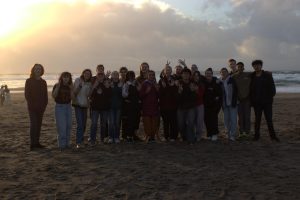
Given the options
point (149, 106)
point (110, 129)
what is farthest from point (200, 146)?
point (110, 129)

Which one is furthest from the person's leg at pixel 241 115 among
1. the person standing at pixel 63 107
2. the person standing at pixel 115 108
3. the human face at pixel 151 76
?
the person standing at pixel 63 107

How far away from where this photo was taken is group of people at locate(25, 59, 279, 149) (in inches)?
355

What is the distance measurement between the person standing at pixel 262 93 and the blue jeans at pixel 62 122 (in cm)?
431

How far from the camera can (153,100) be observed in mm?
9531

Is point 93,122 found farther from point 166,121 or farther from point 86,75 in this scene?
point 166,121

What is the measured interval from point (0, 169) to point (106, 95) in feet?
9.66

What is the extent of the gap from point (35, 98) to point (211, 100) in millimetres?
4007

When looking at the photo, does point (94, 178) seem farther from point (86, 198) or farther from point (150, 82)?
point (150, 82)

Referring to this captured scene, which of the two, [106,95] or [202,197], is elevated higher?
[106,95]

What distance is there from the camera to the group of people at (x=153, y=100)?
9008mm

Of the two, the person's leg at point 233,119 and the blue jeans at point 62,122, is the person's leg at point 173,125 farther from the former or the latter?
the blue jeans at point 62,122

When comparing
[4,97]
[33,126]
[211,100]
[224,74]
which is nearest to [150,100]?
[211,100]

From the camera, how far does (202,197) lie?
5.32 metres

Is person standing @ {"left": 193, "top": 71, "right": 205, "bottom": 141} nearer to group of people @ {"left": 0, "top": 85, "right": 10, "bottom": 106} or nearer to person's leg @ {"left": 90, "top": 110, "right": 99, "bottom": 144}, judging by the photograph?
person's leg @ {"left": 90, "top": 110, "right": 99, "bottom": 144}
